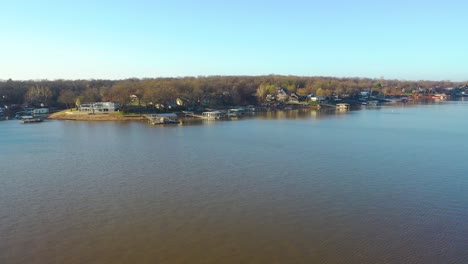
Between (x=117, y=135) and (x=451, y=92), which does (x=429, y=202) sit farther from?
(x=451, y=92)

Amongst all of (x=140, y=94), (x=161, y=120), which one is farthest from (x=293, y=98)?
(x=161, y=120)

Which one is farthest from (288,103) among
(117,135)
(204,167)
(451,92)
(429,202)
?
(451,92)

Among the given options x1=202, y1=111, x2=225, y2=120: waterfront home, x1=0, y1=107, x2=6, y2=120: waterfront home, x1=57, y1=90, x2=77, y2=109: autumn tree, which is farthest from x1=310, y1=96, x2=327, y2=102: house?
x1=0, y1=107, x2=6, y2=120: waterfront home

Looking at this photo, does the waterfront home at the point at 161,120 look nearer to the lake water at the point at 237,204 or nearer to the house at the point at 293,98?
the lake water at the point at 237,204

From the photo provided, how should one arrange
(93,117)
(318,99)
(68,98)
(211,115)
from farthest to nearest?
(318,99) < (68,98) < (211,115) < (93,117)

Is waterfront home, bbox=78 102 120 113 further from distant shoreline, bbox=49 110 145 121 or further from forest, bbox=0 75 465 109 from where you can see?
distant shoreline, bbox=49 110 145 121

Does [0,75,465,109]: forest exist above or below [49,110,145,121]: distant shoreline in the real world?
above

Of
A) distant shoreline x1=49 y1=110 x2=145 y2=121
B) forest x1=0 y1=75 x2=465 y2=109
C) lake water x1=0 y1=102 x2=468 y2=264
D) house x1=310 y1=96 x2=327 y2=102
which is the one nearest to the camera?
lake water x1=0 y1=102 x2=468 y2=264

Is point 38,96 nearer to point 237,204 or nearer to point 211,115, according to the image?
point 211,115
